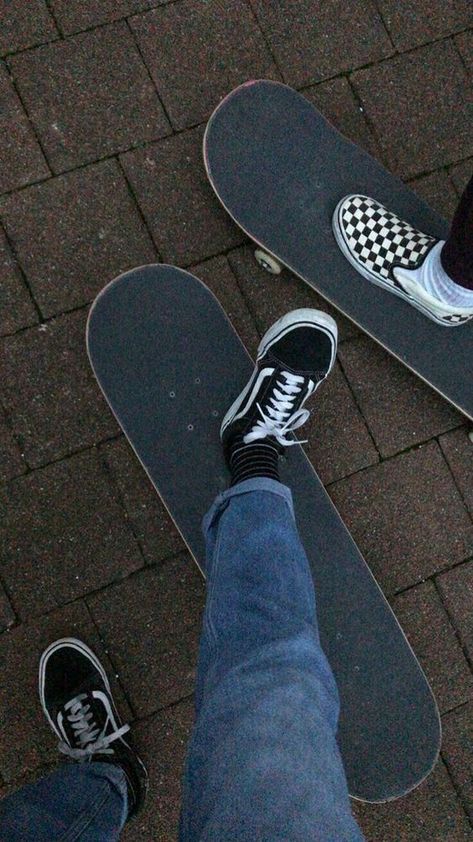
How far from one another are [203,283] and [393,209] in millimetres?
613

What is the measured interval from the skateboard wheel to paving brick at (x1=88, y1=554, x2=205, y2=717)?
890mm

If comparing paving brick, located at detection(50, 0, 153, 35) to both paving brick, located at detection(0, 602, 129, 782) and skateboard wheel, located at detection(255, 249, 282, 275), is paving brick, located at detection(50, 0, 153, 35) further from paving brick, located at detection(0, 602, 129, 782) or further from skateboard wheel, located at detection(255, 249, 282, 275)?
paving brick, located at detection(0, 602, 129, 782)

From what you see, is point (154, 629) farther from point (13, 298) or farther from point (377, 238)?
point (377, 238)

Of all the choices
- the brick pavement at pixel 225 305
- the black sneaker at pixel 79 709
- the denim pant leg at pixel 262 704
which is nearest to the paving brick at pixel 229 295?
the brick pavement at pixel 225 305

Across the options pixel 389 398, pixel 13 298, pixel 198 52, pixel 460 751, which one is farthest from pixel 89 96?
pixel 460 751

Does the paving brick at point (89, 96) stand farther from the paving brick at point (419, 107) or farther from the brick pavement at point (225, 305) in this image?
the paving brick at point (419, 107)

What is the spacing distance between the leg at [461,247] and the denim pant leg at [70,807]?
1558 millimetres

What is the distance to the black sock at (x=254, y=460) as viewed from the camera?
1830 millimetres

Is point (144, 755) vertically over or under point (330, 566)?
under

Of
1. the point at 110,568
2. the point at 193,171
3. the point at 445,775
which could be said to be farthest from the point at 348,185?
the point at 445,775

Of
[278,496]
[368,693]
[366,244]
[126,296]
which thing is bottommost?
[368,693]

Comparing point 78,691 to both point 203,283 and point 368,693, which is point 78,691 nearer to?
point 368,693

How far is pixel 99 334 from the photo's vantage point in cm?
196

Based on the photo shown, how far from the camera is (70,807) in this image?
166cm
